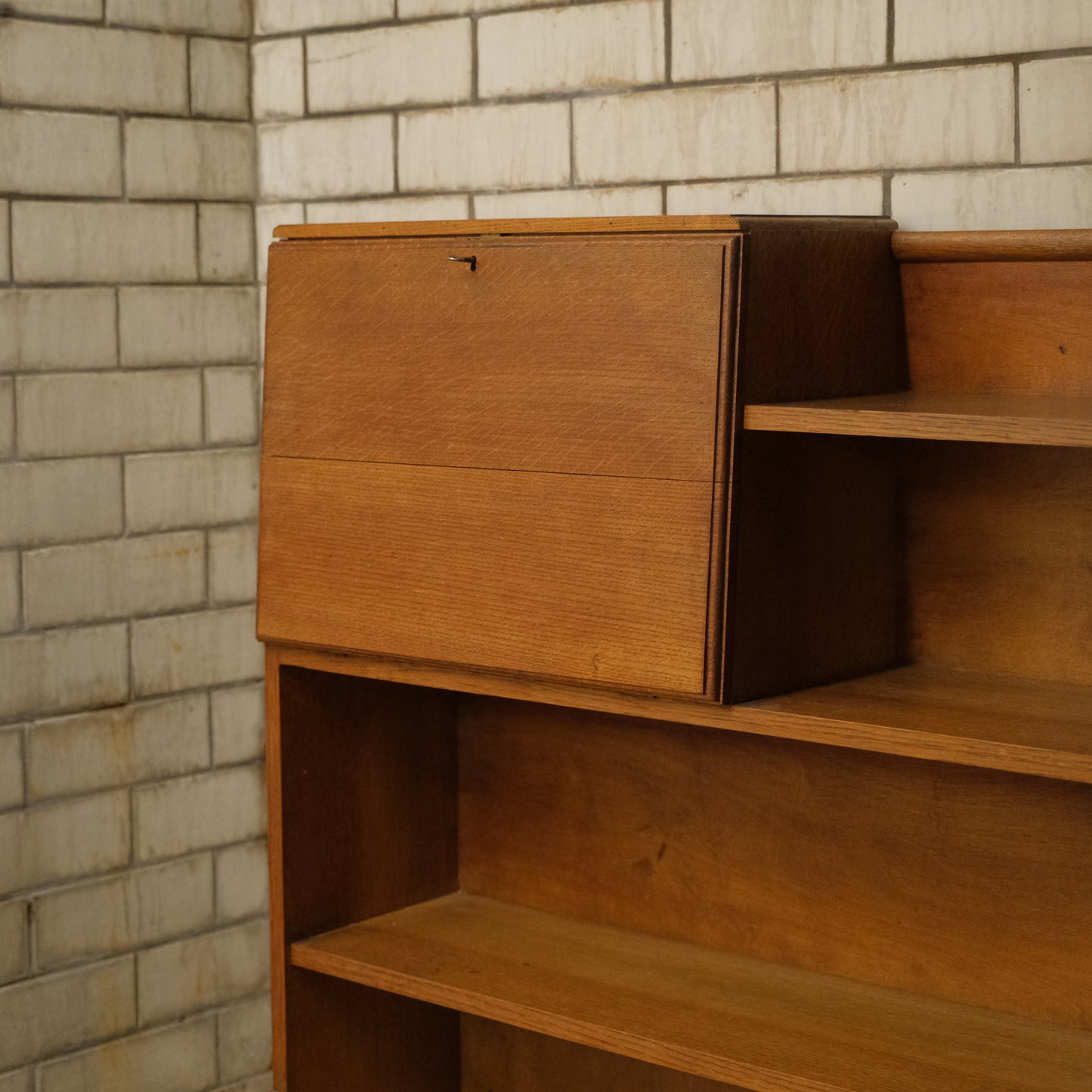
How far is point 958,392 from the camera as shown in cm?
171

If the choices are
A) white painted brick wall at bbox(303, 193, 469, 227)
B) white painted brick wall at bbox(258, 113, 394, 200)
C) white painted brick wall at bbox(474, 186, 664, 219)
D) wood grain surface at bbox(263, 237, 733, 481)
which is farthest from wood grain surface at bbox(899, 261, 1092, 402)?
white painted brick wall at bbox(258, 113, 394, 200)

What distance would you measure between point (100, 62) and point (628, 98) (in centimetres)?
75

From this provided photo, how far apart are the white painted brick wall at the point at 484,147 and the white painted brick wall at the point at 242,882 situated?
1.02m

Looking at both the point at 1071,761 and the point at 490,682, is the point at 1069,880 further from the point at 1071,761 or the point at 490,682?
the point at 490,682

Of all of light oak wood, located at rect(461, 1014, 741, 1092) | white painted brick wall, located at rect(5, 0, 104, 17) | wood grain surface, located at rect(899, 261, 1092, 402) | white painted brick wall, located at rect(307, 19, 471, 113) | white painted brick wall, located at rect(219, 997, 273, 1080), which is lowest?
white painted brick wall, located at rect(219, 997, 273, 1080)

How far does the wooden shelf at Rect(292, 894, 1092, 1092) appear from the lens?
163 cm

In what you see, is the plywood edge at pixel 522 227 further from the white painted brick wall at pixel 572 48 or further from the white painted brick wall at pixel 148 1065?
the white painted brick wall at pixel 148 1065

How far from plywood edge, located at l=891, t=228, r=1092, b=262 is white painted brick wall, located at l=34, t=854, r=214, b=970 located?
1.38 meters

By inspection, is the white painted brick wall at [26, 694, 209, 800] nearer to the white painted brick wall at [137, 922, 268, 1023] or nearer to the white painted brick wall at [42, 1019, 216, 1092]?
the white painted brick wall at [137, 922, 268, 1023]

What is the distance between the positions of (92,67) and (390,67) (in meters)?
0.41

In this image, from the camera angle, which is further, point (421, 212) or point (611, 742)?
point (421, 212)

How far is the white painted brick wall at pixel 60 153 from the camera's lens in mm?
2158

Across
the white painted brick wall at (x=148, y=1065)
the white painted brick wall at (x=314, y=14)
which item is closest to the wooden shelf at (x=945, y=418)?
the white painted brick wall at (x=314, y=14)

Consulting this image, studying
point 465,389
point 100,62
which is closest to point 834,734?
point 465,389
